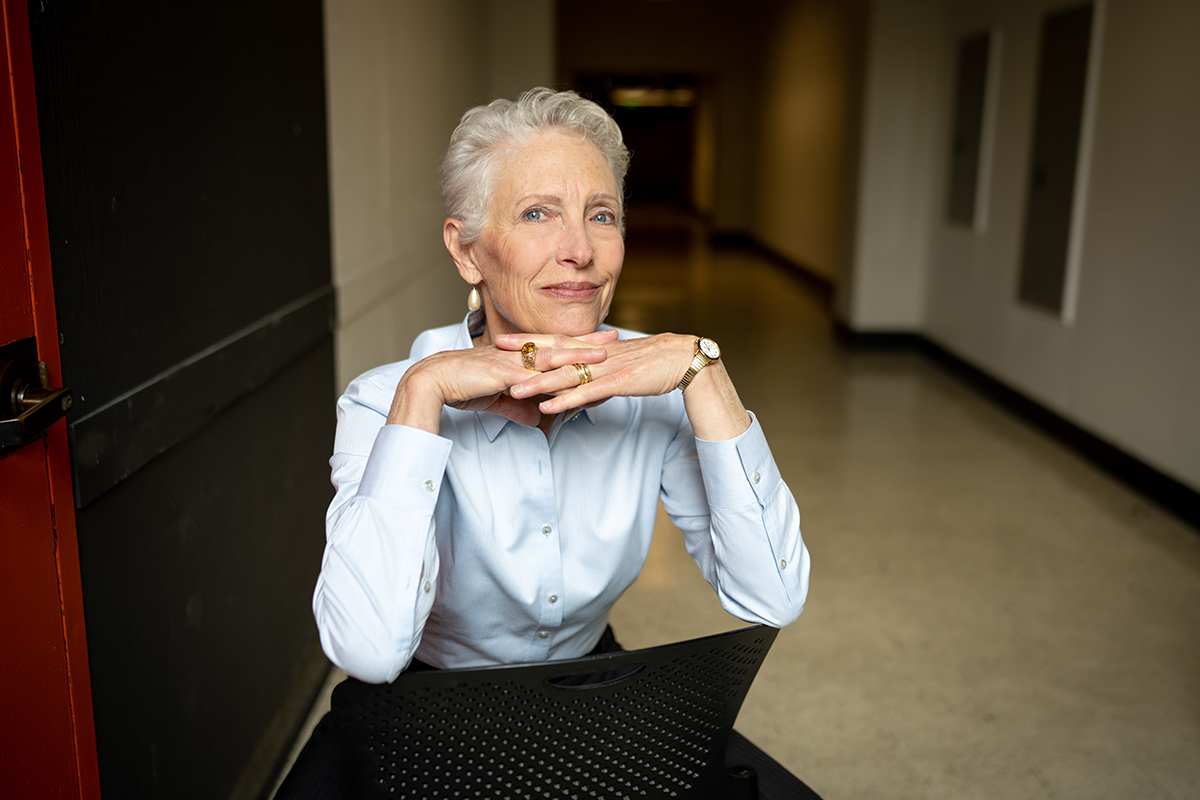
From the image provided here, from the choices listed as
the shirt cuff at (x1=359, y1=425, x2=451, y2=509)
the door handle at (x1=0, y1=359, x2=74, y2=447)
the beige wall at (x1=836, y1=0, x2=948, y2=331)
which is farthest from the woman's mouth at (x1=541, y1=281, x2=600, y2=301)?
the beige wall at (x1=836, y1=0, x2=948, y2=331)

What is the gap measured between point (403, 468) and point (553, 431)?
1.01 ft

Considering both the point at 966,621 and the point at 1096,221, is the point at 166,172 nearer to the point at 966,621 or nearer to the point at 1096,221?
the point at 966,621

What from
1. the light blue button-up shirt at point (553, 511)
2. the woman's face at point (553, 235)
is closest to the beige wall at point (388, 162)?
the woman's face at point (553, 235)

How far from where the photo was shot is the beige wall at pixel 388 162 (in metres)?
2.98

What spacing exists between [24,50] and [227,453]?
1.01m

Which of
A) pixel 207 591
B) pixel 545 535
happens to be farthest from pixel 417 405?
pixel 207 591

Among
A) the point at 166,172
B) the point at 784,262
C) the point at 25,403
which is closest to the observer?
the point at 25,403

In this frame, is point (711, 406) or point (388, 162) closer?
point (711, 406)

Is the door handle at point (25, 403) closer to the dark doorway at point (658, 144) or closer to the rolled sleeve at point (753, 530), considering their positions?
the rolled sleeve at point (753, 530)

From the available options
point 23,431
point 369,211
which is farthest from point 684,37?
point 23,431

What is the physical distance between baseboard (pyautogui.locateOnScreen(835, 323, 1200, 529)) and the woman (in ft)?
11.3

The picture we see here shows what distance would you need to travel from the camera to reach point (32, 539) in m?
1.33

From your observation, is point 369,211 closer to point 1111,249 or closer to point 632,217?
point 1111,249

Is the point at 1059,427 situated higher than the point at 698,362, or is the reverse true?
the point at 698,362
